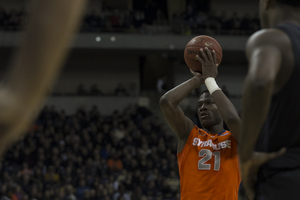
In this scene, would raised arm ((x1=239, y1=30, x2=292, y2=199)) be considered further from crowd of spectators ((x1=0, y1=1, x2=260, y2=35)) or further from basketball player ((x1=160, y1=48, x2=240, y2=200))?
crowd of spectators ((x1=0, y1=1, x2=260, y2=35))

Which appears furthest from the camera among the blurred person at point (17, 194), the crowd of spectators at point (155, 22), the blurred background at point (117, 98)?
the crowd of spectators at point (155, 22)

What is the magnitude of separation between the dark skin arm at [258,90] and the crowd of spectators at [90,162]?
33.8 ft

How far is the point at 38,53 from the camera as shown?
0.76 meters

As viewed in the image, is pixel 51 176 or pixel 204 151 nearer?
pixel 204 151

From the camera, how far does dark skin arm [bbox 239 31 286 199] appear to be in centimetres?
171

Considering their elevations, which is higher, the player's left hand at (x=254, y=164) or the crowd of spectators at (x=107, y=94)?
the player's left hand at (x=254, y=164)

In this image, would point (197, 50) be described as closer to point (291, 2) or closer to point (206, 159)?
point (206, 159)

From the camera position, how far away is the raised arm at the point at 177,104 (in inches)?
152

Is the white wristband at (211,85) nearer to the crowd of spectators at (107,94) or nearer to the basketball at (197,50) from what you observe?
the basketball at (197,50)

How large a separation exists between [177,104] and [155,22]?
17241mm

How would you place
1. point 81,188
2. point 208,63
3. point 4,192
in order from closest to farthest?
1. point 208,63
2. point 4,192
3. point 81,188

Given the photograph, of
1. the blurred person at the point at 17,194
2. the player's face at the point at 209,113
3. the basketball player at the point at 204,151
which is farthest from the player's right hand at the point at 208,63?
the blurred person at the point at 17,194

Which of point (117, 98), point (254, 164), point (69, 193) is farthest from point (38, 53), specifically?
point (117, 98)

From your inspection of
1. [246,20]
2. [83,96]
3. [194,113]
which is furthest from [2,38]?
[246,20]
